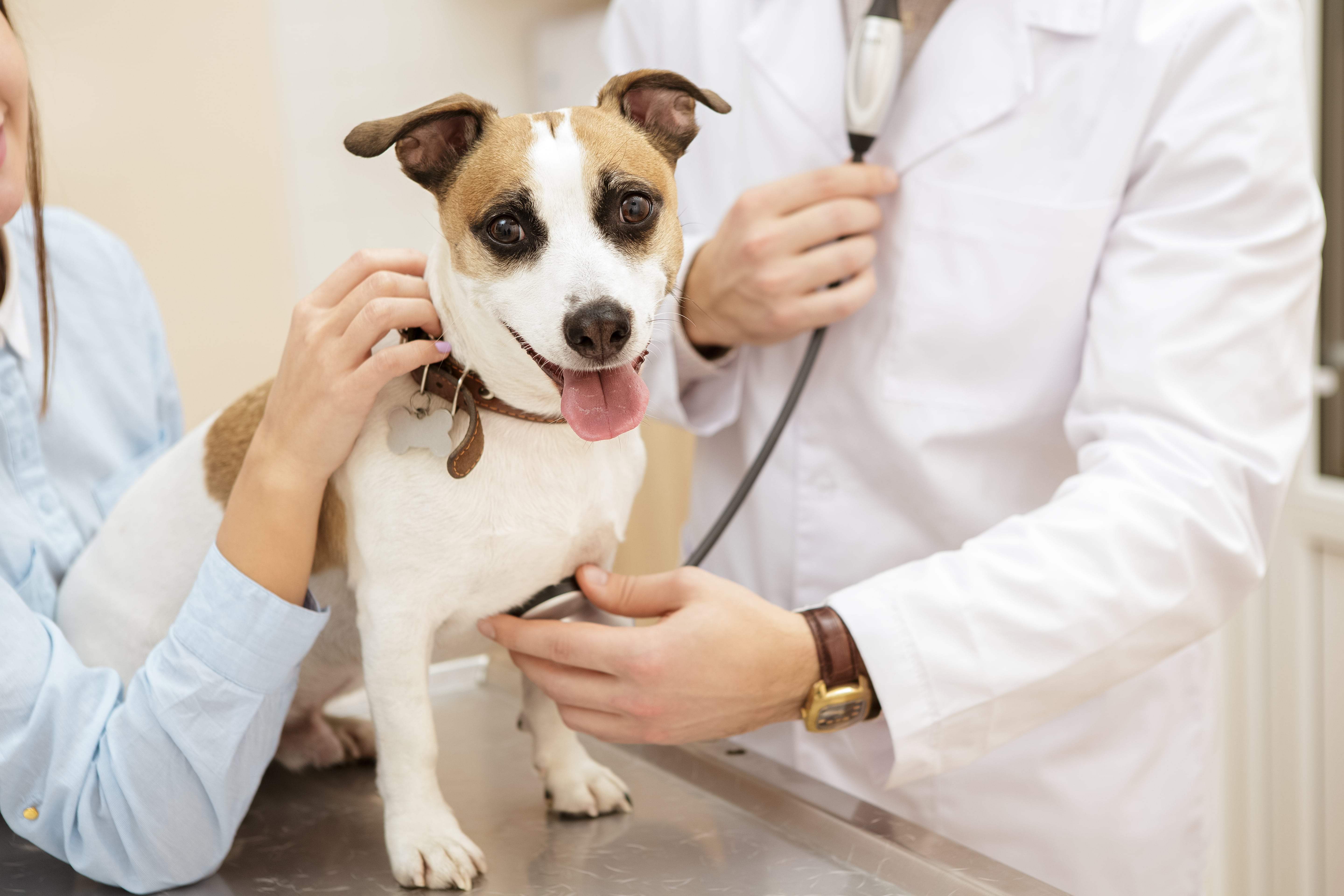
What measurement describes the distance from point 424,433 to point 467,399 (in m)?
0.04

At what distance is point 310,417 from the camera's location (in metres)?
0.79

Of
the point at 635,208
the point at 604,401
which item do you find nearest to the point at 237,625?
the point at 604,401

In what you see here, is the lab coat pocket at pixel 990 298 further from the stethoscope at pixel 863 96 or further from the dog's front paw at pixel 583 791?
the dog's front paw at pixel 583 791

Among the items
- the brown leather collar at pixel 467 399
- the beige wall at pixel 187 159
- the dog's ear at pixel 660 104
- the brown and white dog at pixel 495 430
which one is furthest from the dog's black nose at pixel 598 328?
the beige wall at pixel 187 159

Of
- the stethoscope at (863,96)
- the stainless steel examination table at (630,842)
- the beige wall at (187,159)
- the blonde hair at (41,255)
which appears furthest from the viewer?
the beige wall at (187,159)

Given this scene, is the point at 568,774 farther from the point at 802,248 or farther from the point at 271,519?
the point at 802,248

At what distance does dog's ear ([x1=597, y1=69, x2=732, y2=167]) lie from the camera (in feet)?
2.82

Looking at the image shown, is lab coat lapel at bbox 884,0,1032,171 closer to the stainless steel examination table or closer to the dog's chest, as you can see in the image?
the dog's chest

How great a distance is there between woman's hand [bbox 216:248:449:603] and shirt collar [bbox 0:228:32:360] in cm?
35

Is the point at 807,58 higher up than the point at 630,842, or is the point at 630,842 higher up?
the point at 807,58

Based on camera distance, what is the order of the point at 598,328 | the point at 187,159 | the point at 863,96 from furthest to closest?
the point at 187,159
the point at 863,96
the point at 598,328

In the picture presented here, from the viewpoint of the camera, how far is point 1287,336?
101 centimetres

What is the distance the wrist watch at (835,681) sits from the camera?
923 mm

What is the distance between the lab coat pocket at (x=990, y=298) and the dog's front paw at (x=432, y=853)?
0.62 metres
